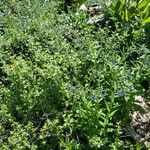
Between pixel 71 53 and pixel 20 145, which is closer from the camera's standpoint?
pixel 20 145

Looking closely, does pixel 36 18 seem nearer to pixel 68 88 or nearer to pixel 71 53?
pixel 71 53

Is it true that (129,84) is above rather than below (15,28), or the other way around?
Result: below

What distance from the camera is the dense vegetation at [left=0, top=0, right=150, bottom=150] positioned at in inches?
139

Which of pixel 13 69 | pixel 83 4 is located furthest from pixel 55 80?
pixel 83 4

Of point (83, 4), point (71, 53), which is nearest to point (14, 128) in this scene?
point (71, 53)

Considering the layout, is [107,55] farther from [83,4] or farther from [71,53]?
[83,4]

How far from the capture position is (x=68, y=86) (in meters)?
3.75

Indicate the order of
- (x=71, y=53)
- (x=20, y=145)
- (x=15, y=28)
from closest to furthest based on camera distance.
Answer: (x=20, y=145), (x=71, y=53), (x=15, y=28)

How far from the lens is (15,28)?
181 inches

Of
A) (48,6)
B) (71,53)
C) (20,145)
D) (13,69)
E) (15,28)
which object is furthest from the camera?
(48,6)

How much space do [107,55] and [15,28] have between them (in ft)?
3.75

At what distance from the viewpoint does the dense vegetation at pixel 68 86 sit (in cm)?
354

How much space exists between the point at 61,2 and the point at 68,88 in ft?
5.90

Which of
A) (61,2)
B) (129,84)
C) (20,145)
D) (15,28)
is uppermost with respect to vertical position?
(61,2)
